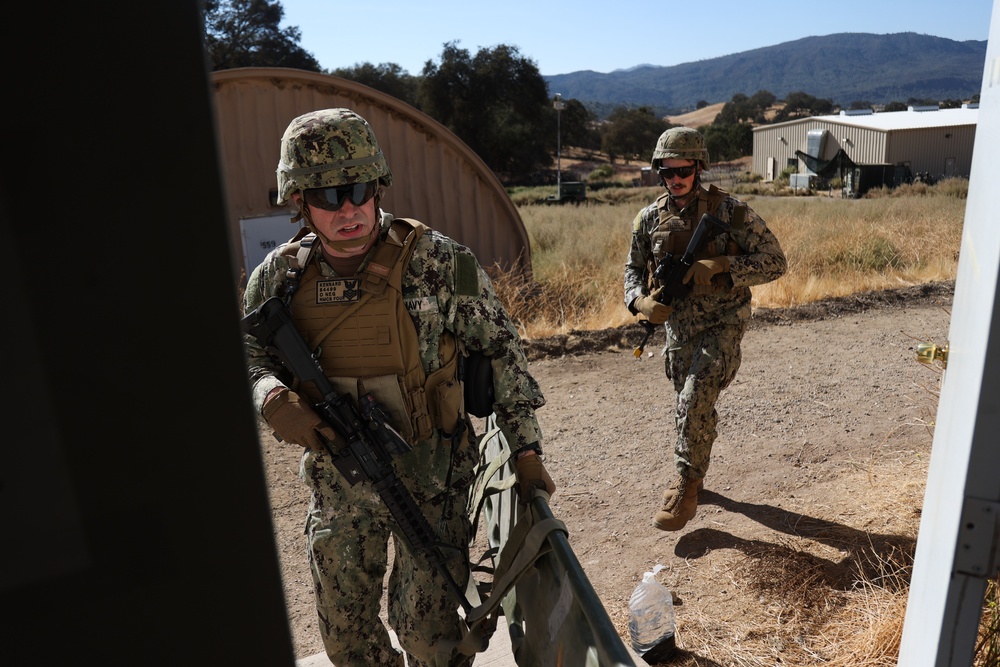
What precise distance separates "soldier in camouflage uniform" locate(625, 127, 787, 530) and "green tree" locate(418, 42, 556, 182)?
34.9 meters


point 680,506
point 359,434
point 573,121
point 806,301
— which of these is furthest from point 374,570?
point 573,121

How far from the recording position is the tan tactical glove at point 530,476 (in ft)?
8.21

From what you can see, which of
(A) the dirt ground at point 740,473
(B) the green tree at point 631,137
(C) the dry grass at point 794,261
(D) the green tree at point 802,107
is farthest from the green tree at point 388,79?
(D) the green tree at point 802,107

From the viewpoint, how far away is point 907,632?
2094mm

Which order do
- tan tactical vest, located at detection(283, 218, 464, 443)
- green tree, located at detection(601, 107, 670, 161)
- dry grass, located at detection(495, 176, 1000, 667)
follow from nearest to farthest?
tan tactical vest, located at detection(283, 218, 464, 443), dry grass, located at detection(495, 176, 1000, 667), green tree, located at detection(601, 107, 670, 161)

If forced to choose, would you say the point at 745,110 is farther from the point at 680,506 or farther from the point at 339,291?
the point at 339,291

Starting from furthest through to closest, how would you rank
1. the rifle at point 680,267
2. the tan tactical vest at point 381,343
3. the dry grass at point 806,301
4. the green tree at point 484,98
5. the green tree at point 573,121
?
the green tree at point 573,121 < the green tree at point 484,98 < the rifle at point 680,267 < the dry grass at point 806,301 < the tan tactical vest at point 381,343

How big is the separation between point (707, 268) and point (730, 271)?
13cm

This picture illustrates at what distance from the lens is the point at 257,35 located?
131ft

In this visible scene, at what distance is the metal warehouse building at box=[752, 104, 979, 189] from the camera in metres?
34.7

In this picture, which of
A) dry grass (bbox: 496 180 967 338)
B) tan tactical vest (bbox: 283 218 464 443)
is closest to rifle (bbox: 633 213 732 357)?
tan tactical vest (bbox: 283 218 464 443)

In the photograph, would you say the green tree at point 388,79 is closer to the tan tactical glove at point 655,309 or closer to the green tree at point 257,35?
the green tree at point 257,35

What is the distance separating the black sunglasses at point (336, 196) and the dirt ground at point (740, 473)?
6.49 ft

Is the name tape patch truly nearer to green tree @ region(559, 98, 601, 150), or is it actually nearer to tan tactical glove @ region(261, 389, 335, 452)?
tan tactical glove @ region(261, 389, 335, 452)
